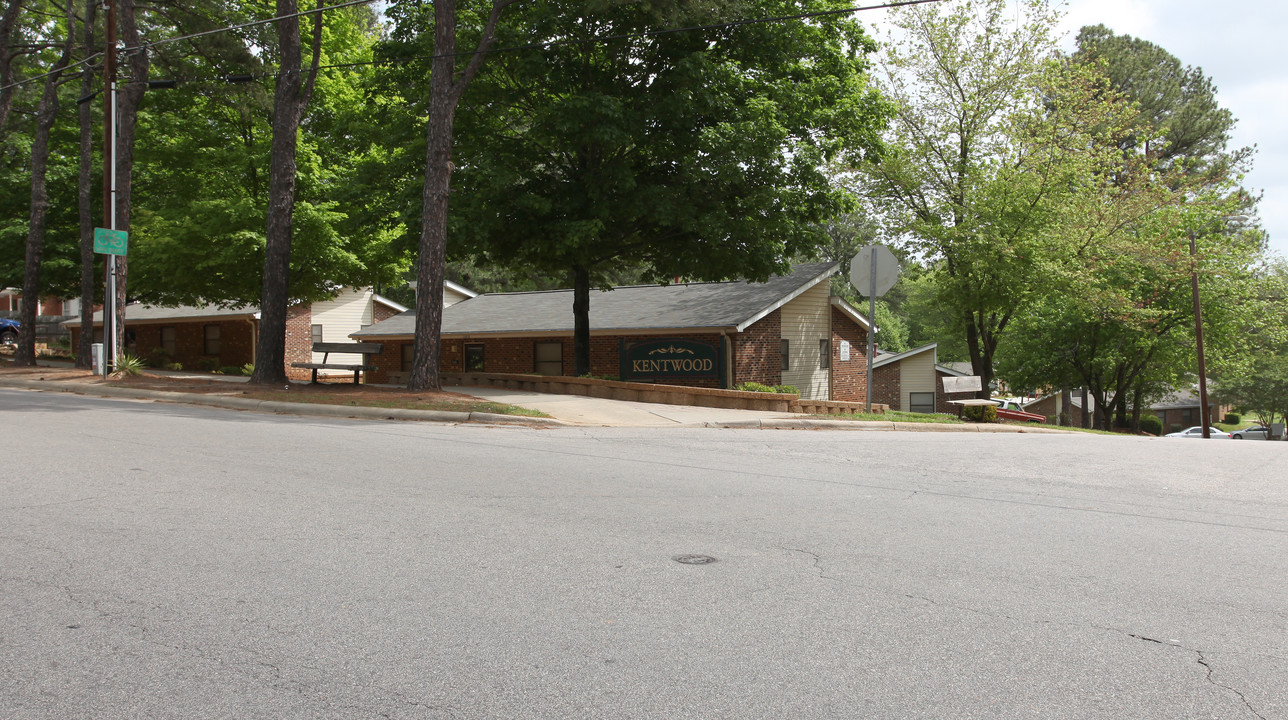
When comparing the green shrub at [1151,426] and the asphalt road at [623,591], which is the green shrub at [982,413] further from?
the green shrub at [1151,426]

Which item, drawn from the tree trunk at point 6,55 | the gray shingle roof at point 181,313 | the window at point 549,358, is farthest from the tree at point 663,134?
the gray shingle roof at point 181,313

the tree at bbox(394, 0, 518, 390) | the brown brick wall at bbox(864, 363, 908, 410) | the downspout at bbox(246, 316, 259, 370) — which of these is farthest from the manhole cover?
the brown brick wall at bbox(864, 363, 908, 410)

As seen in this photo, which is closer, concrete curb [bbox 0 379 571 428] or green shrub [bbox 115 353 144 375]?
concrete curb [bbox 0 379 571 428]

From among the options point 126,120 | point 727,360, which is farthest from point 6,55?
point 727,360

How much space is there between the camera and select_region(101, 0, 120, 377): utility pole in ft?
67.3

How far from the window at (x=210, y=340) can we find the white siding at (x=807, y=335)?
23.6 meters

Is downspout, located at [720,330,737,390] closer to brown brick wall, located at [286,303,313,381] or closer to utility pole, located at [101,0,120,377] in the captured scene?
utility pole, located at [101,0,120,377]

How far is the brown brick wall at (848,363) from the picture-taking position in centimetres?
2931

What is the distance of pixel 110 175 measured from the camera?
20594 millimetres

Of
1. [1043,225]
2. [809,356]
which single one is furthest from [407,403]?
[1043,225]

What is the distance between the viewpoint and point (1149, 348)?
33844 mm

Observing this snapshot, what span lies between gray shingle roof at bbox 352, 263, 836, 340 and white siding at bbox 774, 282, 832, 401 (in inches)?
24.0

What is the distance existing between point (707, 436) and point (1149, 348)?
27581 mm

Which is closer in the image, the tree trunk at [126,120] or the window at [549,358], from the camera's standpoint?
the tree trunk at [126,120]
